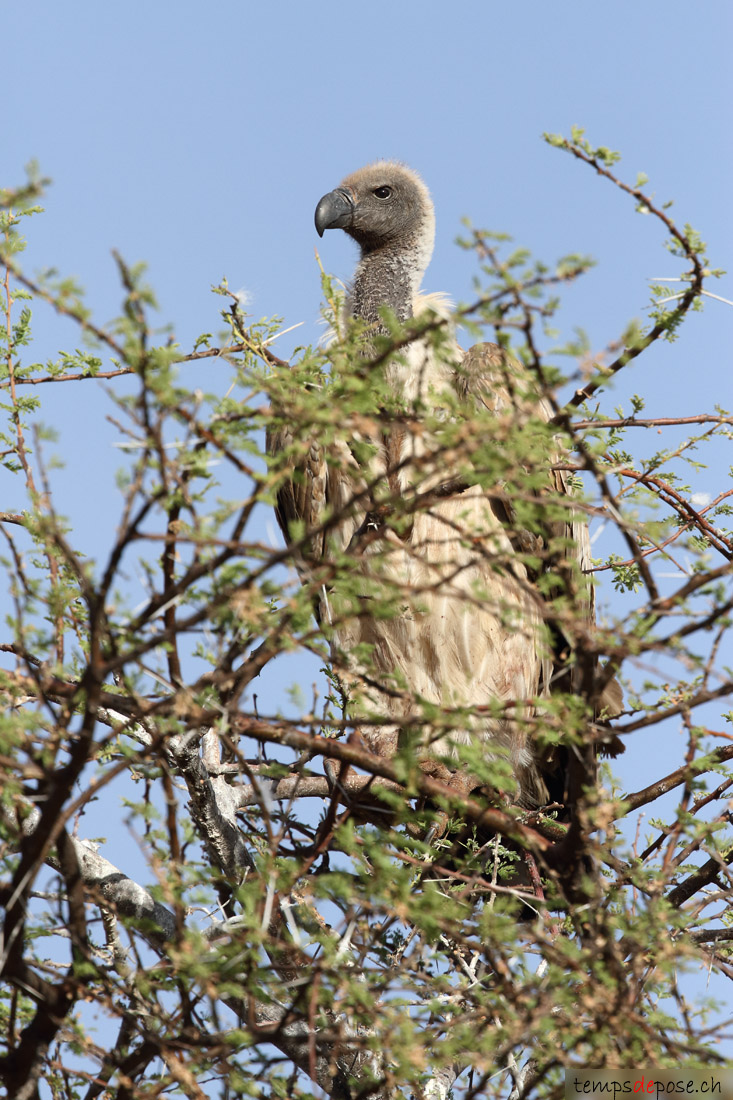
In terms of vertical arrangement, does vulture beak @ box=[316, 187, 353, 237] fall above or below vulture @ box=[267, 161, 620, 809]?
above

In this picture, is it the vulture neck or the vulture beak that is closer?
the vulture neck

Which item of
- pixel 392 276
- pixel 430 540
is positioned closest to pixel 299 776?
pixel 430 540

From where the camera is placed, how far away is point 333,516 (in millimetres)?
1835

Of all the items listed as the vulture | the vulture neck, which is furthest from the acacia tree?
the vulture neck

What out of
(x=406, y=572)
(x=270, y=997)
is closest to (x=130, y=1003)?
(x=270, y=997)

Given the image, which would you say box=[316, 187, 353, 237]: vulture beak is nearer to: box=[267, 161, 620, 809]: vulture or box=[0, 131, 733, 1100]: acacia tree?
box=[267, 161, 620, 809]: vulture

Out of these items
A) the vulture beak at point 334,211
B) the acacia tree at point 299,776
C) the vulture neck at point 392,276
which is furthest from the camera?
the vulture beak at point 334,211

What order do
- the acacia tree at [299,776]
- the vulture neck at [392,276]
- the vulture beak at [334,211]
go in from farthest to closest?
the vulture beak at [334,211], the vulture neck at [392,276], the acacia tree at [299,776]

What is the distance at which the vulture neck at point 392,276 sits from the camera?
5234mm

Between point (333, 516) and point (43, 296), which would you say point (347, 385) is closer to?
point (333, 516)

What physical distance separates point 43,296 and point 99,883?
168 cm

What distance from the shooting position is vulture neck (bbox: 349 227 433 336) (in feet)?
17.2

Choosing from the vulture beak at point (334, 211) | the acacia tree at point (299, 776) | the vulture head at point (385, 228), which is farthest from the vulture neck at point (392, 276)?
the acacia tree at point (299, 776)

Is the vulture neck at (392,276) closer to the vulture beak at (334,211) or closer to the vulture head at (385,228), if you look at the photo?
the vulture head at (385,228)
